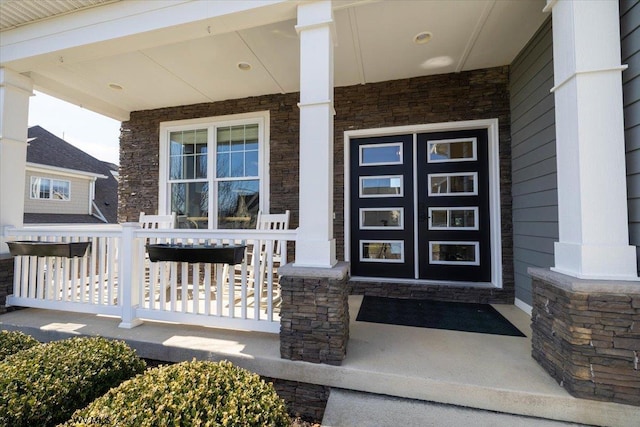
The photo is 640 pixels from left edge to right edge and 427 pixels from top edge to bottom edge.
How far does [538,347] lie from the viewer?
204 centimetres

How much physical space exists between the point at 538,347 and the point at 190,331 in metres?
2.78

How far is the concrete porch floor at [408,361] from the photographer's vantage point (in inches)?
66.8

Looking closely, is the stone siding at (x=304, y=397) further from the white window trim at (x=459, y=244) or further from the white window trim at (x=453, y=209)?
the white window trim at (x=453, y=209)

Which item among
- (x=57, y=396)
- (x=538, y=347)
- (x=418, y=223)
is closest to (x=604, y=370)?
(x=538, y=347)

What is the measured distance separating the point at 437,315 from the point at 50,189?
14.7m

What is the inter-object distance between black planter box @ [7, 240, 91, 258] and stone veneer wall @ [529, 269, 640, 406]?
4076 millimetres

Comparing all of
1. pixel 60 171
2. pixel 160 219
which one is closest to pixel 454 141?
pixel 160 219

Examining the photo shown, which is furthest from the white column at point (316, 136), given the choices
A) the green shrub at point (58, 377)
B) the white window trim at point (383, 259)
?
the white window trim at point (383, 259)

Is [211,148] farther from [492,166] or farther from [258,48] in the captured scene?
[492,166]

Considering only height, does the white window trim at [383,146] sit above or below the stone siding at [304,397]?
above

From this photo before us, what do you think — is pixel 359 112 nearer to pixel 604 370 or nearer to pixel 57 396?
pixel 604 370

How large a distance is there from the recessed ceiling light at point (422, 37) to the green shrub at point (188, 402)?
3.23 metres

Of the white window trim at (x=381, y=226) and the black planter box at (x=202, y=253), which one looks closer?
the black planter box at (x=202, y=253)

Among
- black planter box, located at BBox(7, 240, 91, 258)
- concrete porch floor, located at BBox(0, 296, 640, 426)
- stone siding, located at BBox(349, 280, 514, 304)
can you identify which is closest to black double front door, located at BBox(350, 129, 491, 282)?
stone siding, located at BBox(349, 280, 514, 304)
